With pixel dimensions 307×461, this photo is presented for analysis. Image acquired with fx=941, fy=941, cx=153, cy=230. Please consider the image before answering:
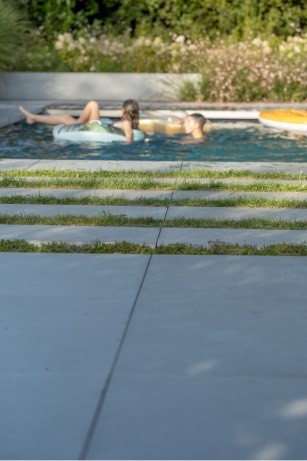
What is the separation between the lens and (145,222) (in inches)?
278

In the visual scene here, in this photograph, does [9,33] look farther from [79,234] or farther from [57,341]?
[57,341]

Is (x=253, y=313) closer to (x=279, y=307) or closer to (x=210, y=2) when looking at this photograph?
(x=279, y=307)

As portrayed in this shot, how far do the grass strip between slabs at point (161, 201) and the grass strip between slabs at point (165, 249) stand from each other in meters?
1.40

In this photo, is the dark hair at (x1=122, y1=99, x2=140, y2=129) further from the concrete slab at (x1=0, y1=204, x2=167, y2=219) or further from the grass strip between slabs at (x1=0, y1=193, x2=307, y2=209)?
the concrete slab at (x1=0, y1=204, x2=167, y2=219)

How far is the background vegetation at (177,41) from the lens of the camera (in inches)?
664

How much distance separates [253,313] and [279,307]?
0.61 feet

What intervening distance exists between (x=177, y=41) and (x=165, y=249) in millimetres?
12731

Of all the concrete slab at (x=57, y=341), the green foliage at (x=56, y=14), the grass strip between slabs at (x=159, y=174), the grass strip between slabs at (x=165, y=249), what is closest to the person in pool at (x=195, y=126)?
the grass strip between slabs at (x=159, y=174)

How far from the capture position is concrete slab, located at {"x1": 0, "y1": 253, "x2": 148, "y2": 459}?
3.65 meters

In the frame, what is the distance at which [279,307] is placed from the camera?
515 centimetres

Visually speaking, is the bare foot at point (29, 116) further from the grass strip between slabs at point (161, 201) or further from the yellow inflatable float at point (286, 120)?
the grass strip between slabs at point (161, 201)

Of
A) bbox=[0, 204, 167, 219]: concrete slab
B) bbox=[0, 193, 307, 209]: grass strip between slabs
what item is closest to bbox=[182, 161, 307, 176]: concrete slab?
bbox=[0, 193, 307, 209]: grass strip between slabs

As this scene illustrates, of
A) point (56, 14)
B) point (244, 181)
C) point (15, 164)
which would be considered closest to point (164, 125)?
point (15, 164)

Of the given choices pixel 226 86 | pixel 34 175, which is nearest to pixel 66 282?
pixel 34 175
